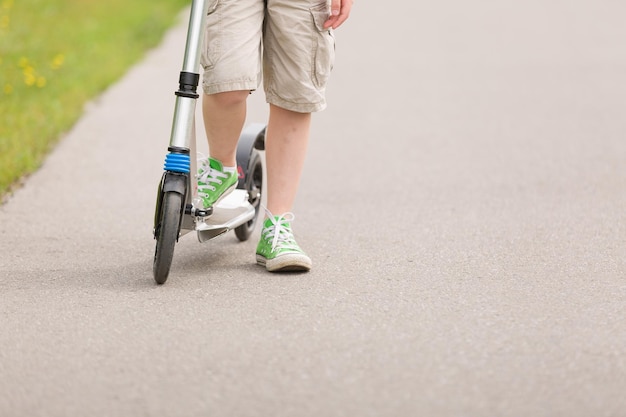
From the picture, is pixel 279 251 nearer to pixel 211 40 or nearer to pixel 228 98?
pixel 228 98

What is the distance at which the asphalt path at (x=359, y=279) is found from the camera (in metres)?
3.13

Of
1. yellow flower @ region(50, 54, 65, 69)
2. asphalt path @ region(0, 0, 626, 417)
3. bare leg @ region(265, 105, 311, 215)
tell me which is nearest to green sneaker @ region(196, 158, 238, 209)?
bare leg @ region(265, 105, 311, 215)

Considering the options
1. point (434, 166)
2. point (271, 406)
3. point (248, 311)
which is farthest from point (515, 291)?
point (434, 166)

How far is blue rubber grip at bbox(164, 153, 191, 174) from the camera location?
4.08 m

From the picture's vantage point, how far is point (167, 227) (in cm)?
400

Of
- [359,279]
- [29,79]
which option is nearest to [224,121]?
[359,279]

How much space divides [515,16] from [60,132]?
7.73 meters

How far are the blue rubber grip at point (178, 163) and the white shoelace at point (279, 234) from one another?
508mm

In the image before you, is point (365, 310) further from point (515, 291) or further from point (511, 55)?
point (511, 55)

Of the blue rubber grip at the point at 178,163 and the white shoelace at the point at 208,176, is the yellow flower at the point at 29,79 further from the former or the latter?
the blue rubber grip at the point at 178,163

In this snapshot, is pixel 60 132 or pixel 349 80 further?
pixel 349 80

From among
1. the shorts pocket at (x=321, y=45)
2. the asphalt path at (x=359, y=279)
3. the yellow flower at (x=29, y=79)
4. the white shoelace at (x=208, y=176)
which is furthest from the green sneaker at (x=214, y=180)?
the yellow flower at (x=29, y=79)

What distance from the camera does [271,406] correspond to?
3.00m

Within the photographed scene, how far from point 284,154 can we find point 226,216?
34 centimetres
